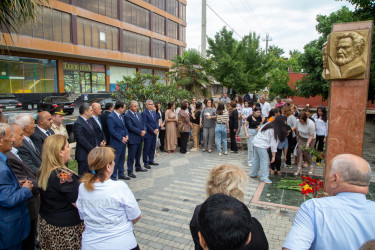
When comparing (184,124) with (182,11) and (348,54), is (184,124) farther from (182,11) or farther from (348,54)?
(182,11)

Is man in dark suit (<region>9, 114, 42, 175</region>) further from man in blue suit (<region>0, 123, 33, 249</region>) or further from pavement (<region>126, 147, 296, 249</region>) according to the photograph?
pavement (<region>126, 147, 296, 249</region>)

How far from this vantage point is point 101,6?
28469mm

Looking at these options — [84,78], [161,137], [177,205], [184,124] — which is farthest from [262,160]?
[84,78]

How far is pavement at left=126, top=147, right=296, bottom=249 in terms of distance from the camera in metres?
4.02

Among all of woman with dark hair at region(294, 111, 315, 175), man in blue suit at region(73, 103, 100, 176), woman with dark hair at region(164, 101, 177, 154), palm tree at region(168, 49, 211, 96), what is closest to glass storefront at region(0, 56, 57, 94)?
palm tree at region(168, 49, 211, 96)

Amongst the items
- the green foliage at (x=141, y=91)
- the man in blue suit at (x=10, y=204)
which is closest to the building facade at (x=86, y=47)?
the green foliage at (x=141, y=91)

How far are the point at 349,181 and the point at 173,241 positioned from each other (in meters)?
2.84

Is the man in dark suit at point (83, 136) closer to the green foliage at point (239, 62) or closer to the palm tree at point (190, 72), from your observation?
the palm tree at point (190, 72)

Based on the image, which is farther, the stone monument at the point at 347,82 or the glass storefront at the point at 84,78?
the glass storefront at the point at 84,78

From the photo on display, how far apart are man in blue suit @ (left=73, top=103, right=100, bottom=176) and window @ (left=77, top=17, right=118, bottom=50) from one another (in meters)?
24.1

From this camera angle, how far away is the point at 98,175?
7.89 feet

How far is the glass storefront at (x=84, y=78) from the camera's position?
92.8ft

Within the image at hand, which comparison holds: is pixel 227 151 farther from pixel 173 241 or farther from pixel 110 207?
pixel 110 207

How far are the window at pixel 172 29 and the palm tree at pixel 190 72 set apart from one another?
25.4 m
